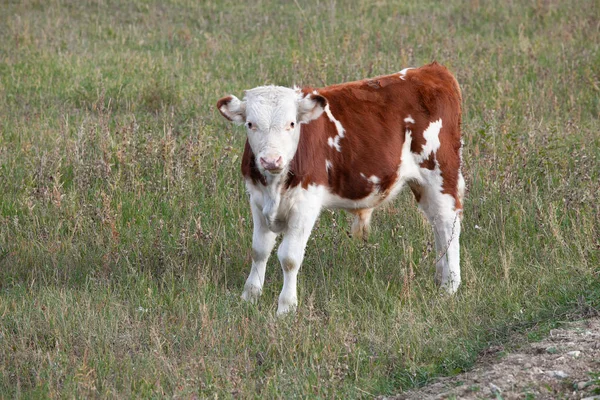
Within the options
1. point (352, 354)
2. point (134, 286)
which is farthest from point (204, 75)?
point (352, 354)

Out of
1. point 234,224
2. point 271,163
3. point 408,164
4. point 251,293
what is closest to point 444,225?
point 408,164

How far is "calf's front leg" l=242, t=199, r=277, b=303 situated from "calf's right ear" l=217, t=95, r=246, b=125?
74 cm

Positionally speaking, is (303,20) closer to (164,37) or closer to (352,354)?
(164,37)

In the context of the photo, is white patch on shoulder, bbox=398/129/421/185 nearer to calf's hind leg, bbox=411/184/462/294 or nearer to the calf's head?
calf's hind leg, bbox=411/184/462/294

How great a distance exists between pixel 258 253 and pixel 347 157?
98cm

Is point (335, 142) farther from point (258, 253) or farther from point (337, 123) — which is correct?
point (258, 253)

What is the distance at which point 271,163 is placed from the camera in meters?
6.04

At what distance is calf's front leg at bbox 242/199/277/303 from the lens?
6.93m

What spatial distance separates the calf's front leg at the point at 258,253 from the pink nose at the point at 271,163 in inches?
34.3

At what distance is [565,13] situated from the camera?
49.5ft

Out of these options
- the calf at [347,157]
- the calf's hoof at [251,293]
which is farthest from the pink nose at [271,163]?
the calf's hoof at [251,293]

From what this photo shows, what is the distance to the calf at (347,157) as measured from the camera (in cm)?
645

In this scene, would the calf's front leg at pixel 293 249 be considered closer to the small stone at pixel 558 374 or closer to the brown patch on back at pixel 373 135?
the brown patch on back at pixel 373 135

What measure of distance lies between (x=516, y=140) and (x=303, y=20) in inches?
259
